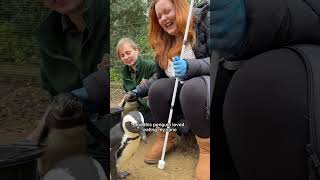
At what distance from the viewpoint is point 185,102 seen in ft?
5.08

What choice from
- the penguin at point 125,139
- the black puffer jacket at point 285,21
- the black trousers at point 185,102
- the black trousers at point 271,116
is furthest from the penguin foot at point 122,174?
the black puffer jacket at point 285,21

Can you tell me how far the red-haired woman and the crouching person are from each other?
0.97 feet

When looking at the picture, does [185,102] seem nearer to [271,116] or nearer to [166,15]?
[166,15]

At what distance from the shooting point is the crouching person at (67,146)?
63.6 inches

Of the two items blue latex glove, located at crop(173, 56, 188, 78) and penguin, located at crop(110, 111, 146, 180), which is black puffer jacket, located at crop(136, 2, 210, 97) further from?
penguin, located at crop(110, 111, 146, 180)

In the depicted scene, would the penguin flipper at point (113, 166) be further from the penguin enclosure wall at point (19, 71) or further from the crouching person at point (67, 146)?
the penguin enclosure wall at point (19, 71)

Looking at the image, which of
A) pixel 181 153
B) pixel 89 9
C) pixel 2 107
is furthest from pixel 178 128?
pixel 2 107

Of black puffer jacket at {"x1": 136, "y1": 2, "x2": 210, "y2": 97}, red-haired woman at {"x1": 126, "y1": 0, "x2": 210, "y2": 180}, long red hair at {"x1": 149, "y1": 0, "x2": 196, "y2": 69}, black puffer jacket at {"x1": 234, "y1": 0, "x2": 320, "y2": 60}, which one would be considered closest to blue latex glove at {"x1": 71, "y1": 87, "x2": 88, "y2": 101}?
red-haired woman at {"x1": 126, "y1": 0, "x2": 210, "y2": 180}

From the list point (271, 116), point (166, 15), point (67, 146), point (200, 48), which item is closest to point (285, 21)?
point (271, 116)

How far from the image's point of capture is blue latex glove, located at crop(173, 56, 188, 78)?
153cm

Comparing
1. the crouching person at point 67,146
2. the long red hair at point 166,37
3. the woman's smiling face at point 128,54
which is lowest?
the crouching person at point 67,146

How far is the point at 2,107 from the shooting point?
1.62 m

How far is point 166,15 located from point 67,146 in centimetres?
73

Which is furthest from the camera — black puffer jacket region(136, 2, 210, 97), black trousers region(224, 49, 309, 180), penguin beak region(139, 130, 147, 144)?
penguin beak region(139, 130, 147, 144)
